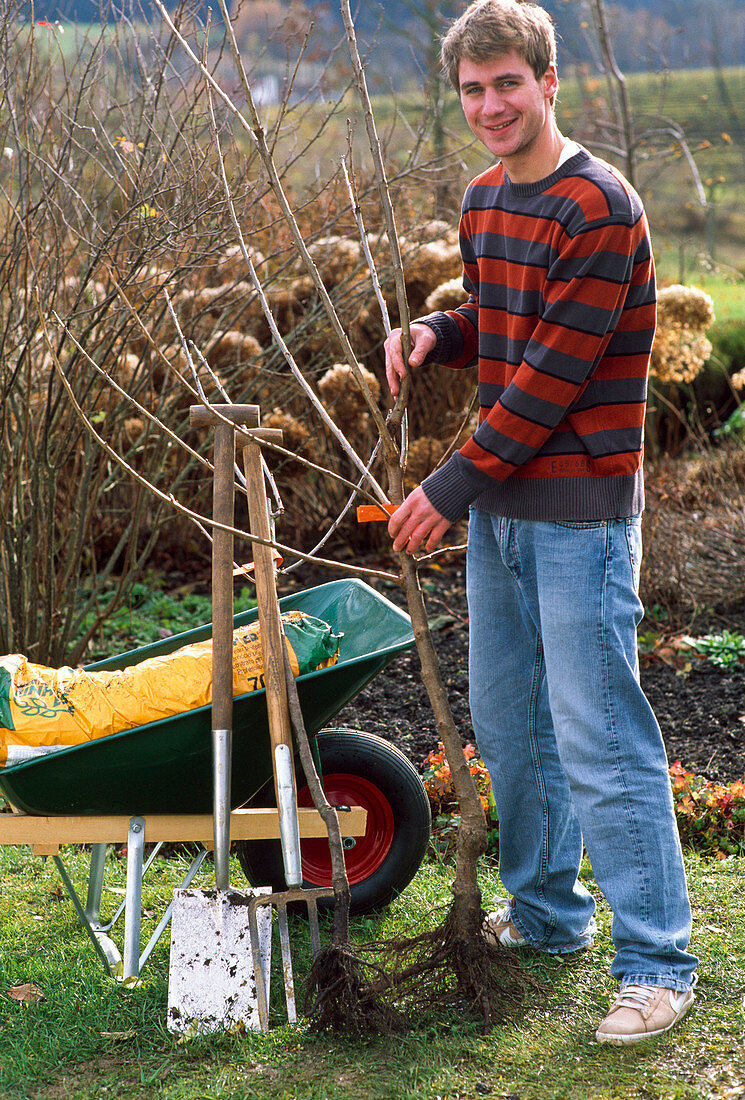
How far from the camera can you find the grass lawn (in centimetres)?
198

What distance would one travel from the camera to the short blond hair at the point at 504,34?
6.32ft

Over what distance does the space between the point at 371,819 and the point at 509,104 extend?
1.73 meters

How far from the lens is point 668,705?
402cm

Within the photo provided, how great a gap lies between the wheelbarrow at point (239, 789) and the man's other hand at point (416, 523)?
33 centimetres

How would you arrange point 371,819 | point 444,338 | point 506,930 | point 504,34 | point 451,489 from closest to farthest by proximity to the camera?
point 504,34
point 451,489
point 444,338
point 506,930
point 371,819

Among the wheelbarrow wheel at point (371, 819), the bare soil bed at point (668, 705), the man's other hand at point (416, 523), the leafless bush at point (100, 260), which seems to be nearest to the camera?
the man's other hand at point (416, 523)

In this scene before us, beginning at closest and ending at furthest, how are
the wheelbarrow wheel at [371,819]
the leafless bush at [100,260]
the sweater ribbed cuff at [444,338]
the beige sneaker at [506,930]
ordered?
the sweater ribbed cuff at [444,338]
the beige sneaker at [506,930]
the wheelbarrow wheel at [371,819]
the leafless bush at [100,260]

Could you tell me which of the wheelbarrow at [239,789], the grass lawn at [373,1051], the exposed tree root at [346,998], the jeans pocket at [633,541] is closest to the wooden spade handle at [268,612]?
the wheelbarrow at [239,789]

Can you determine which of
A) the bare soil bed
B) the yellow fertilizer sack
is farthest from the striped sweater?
the bare soil bed

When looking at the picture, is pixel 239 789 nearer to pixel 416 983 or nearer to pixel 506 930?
pixel 416 983

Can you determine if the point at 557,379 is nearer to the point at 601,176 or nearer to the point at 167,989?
the point at 601,176

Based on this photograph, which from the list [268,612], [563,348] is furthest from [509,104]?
[268,612]

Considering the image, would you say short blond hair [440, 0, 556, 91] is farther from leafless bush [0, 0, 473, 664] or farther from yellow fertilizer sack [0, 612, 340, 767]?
yellow fertilizer sack [0, 612, 340, 767]

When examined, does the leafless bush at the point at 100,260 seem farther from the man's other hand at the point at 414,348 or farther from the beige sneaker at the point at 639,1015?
the beige sneaker at the point at 639,1015
